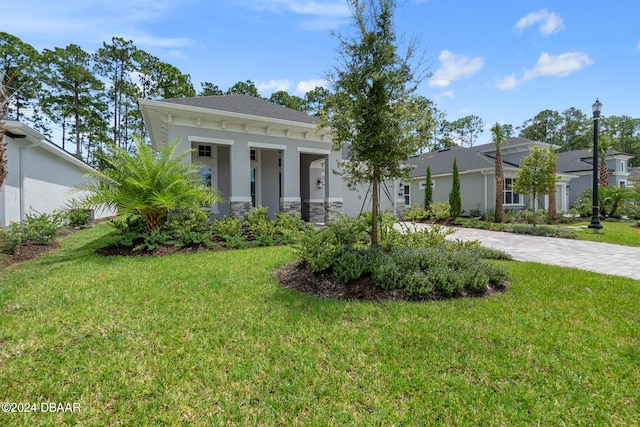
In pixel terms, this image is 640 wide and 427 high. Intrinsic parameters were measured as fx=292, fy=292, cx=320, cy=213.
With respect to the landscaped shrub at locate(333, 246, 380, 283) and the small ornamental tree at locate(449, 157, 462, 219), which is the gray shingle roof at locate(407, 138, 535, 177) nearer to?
the small ornamental tree at locate(449, 157, 462, 219)

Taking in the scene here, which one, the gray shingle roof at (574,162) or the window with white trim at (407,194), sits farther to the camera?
the gray shingle roof at (574,162)

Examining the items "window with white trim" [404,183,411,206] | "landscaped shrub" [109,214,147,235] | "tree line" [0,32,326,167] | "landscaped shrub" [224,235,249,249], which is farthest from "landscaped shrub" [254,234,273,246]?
"tree line" [0,32,326,167]

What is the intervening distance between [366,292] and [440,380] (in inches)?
76.6

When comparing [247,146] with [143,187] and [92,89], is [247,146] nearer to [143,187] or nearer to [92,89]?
[143,187]

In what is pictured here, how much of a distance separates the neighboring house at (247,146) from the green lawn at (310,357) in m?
A: 5.49

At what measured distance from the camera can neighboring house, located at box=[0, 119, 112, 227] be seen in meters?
8.67

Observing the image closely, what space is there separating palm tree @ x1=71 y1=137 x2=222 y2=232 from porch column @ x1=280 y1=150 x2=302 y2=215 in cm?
339

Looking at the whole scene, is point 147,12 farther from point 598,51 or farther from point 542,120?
point 542,120

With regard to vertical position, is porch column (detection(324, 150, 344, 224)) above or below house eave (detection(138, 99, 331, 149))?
below

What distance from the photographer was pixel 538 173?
12.7 m

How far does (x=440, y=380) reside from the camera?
237cm

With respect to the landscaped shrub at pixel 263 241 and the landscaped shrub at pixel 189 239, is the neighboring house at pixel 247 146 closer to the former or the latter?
the landscaped shrub at pixel 263 241

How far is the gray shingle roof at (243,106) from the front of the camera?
9609 mm

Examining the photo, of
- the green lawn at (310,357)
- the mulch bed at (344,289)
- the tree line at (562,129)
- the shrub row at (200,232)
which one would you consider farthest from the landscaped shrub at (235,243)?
the tree line at (562,129)
